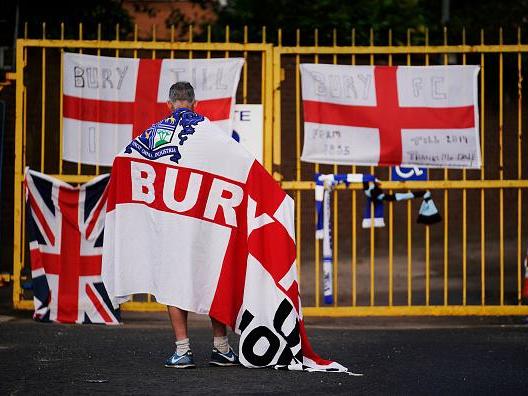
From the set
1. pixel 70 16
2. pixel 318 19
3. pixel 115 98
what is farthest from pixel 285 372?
pixel 318 19

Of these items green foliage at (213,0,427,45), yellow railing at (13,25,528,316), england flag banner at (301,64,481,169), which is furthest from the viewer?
green foliage at (213,0,427,45)

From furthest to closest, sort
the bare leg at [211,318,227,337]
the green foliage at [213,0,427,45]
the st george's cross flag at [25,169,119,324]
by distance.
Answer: the green foliage at [213,0,427,45], the st george's cross flag at [25,169,119,324], the bare leg at [211,318,227,337]

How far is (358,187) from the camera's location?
35.3ft

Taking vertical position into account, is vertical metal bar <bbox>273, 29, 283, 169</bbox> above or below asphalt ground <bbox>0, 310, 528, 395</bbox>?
above

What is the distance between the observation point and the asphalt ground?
6922 millimetres

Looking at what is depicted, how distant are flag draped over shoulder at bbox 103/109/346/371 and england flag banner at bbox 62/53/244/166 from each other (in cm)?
296

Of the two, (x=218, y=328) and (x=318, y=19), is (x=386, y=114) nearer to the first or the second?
(x=218, y=328)

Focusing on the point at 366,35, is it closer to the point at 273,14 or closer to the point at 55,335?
the point at 273,14

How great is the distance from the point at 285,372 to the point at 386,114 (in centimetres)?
384

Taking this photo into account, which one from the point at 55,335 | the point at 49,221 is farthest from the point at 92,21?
the point at 55,335

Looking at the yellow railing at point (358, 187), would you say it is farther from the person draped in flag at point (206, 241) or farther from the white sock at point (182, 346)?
the white sock at point (182, 346)

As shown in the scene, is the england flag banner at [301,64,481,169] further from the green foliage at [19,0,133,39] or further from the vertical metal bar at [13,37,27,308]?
the green foliage at [19,0,133,39]

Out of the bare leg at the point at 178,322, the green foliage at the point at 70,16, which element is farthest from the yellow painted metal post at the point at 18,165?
the green foliage at the point at 70,16

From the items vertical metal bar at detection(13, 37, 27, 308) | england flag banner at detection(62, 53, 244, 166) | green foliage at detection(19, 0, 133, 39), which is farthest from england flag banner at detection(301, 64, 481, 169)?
green foliage at detection(19, 0, 133, 39)
